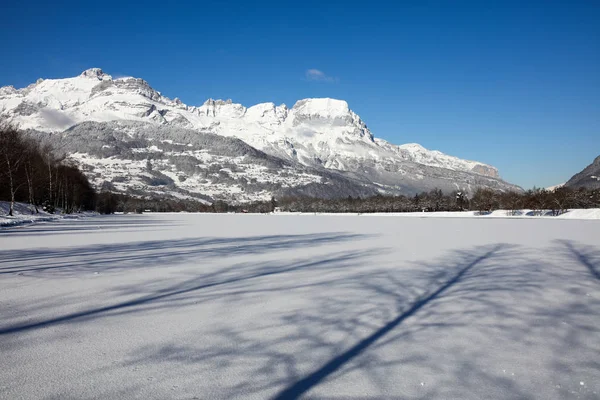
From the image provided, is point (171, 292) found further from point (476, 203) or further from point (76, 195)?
point (476, 203)

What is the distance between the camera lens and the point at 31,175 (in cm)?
5012

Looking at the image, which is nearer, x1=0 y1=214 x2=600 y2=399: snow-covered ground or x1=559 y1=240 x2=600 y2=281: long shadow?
x1=0 y1=214 x2=600 y2=399: snow-covered ground

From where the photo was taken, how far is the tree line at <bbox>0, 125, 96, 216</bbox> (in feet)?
125

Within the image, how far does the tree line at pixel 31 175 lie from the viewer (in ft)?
125

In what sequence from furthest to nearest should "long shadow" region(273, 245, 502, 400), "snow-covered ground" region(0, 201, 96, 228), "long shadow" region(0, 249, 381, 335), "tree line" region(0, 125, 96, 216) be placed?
"tree line" region(0, 125, 96, 216), "snow-covered ground" region(0, 201, 96, 228), "long shadow" region(0, 249, 381, 335), "long shadow" region(273, 245, 502, 400)

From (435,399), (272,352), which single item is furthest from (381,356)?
(272,352)

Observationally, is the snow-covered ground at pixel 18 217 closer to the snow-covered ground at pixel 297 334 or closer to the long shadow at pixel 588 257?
the snow-covered ground at pixel 297 334

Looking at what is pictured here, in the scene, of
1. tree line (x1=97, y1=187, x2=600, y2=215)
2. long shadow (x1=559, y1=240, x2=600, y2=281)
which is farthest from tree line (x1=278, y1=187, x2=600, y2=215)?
long shadow (x1=559, y1=240, x2=600, y2=281)

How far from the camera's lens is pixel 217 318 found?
562cm

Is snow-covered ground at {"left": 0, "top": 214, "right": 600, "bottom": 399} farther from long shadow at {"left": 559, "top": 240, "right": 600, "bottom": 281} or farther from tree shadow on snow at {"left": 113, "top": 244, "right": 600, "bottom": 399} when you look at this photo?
long shadow at {"left": 559, "top": 240, "right": 600, "bottom": 281}

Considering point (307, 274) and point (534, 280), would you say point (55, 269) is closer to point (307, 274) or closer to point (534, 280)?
point (307, 274)

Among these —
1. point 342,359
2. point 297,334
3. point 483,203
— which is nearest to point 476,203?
point 483,203

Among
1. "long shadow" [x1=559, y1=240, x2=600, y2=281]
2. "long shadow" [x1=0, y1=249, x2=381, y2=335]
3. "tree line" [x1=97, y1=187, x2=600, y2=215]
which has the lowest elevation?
"long shadow" [x1=0, y1=249, x2=381, y2=335]

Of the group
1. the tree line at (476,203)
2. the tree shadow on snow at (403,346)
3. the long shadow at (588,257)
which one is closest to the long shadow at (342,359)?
the tree shadow on snow at (403,346)
